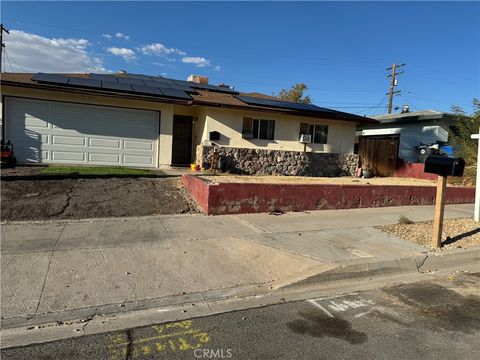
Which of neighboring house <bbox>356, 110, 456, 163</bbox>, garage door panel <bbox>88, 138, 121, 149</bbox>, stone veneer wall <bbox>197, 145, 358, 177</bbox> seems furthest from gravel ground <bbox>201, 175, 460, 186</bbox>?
neighboring house <bbox>356, 110, 456, 163</bbox>

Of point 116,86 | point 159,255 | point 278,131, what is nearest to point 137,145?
point 116,86

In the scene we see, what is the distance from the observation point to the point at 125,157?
51.2 feet

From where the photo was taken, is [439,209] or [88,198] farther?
[88,198]

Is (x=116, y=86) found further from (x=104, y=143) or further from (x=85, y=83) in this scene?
(x=104, y=143)

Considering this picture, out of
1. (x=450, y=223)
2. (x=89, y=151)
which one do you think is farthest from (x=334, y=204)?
(x=89, y=151)

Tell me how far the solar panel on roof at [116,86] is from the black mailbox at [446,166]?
11.9m

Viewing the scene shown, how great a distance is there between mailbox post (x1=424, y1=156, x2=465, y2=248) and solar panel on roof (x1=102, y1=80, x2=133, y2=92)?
11932mm

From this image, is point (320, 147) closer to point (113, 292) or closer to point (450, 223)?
point (450, 223)

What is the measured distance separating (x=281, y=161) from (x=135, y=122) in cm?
661

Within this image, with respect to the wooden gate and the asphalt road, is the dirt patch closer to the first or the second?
the asphalt road

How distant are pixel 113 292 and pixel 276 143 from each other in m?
13.4

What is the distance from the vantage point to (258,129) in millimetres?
17078

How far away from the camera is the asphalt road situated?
3475 millimetres

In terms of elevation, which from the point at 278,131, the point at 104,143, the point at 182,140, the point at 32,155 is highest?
the point at 278,131
